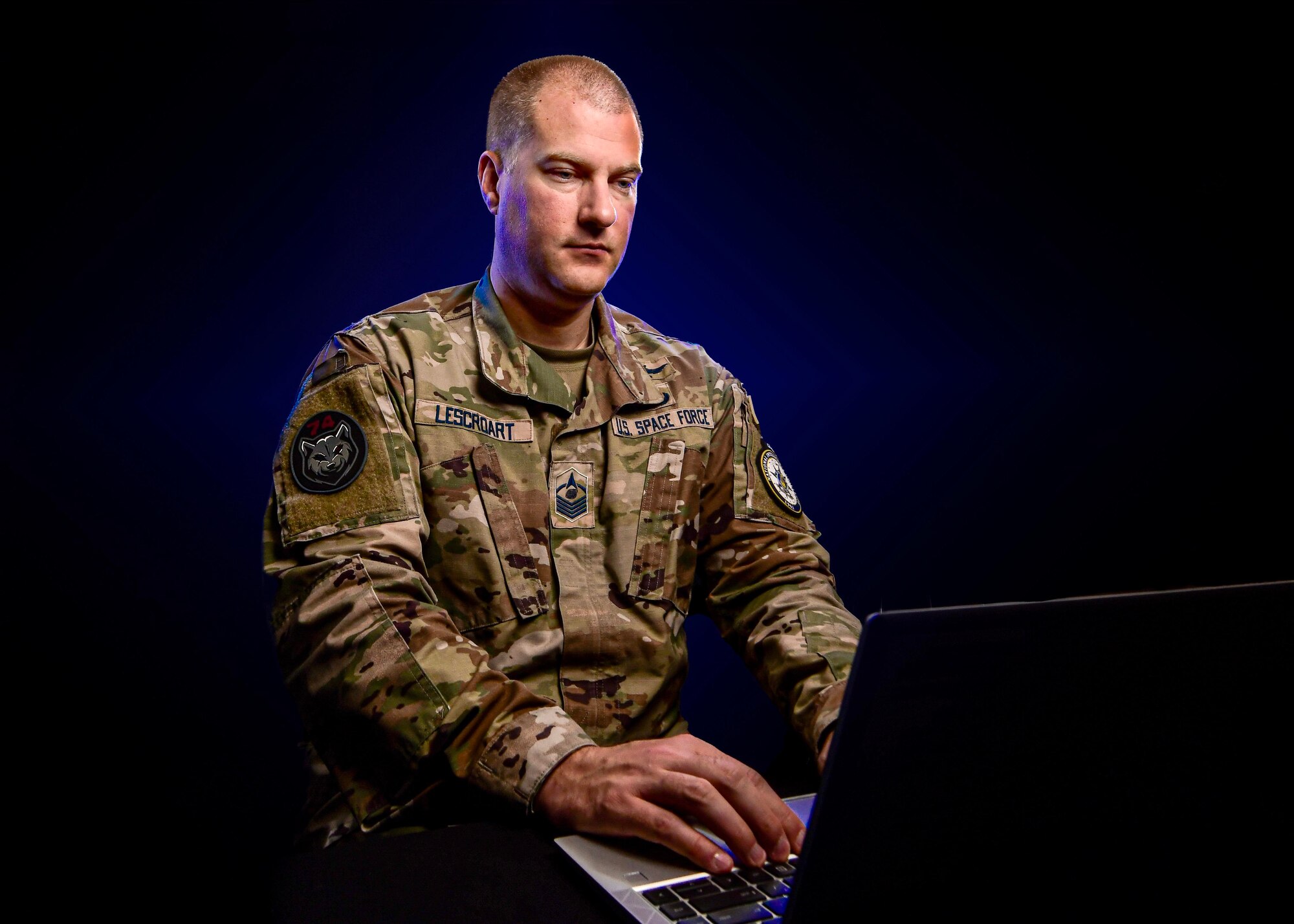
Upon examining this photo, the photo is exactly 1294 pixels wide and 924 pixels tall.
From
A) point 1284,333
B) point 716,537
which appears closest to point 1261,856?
point 716,537

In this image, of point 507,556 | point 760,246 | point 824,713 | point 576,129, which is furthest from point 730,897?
point 760,246

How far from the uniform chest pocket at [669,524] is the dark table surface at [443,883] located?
1.70 feet

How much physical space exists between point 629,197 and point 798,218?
2554 millimetres

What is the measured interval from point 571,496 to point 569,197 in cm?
36

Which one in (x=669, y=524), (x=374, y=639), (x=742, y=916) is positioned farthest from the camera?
(x=669, y=524)

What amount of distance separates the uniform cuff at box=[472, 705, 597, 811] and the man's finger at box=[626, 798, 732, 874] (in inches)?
5.0

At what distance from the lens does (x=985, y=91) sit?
3.74 m

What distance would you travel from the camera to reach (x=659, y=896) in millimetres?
548

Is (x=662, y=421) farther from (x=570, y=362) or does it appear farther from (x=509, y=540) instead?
(x=509, y=540)

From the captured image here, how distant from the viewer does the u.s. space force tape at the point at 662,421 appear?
1.20m

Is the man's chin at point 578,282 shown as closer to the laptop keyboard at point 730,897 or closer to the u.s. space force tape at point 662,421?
the u.s. space force tape at point 662,421

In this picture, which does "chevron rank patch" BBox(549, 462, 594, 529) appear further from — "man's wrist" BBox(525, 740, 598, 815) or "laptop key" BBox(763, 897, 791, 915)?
"laptop key" BBox(763, 897, 791, 915)

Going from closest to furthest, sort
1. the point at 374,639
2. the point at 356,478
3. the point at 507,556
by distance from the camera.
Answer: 1. the point at 374,639
2. the point at 356,478
3. the point at 507,556

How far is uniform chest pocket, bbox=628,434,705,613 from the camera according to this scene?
1.16 m
